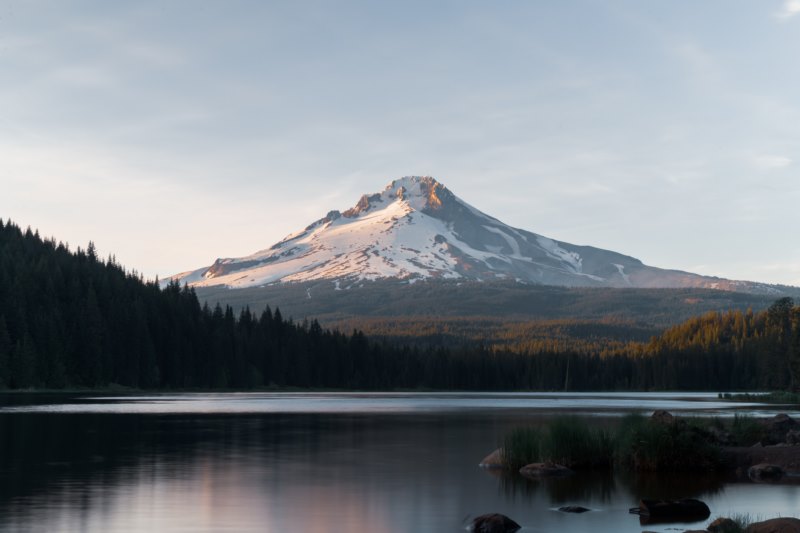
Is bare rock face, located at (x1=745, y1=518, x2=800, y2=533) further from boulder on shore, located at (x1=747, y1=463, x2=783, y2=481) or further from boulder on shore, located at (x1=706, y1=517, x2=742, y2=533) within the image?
boulder on shore, located at (x1=747, y1=463, x2=783, y2=481)

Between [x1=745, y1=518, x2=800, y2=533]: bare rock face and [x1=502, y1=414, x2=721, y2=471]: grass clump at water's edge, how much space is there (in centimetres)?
1739

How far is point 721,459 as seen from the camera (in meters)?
45.8

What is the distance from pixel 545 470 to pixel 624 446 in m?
4.40

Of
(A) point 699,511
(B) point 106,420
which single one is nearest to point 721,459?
(A) point 699,511

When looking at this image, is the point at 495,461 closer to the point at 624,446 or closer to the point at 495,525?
the point at 624,446

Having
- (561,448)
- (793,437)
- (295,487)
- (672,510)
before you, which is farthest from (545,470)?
(793,437)

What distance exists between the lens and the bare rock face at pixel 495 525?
2933 centimetres

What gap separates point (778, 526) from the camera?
26.6 m

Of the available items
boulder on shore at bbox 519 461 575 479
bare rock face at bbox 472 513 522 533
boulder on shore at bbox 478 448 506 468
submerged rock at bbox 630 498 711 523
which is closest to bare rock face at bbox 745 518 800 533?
submerged rock at bbox 630 498 711 523

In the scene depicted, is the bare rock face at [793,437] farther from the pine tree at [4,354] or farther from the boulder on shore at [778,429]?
the pine tree at [4,354]

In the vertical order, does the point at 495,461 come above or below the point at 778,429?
below

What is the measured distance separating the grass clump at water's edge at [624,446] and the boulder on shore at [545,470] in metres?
1.53

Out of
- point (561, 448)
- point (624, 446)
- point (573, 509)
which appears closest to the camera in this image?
point (573, 509)

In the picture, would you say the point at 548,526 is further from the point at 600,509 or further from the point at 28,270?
the point at 28,270
